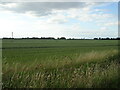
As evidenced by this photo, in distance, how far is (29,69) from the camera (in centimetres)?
1190

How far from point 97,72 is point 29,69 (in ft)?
12.3

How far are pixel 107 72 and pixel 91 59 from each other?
23.0 feet

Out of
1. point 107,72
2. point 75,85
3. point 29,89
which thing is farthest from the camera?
point 107,72

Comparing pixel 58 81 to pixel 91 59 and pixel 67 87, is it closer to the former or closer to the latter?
pixel 67 87

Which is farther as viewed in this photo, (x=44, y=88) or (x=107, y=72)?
(x=107, y=72)

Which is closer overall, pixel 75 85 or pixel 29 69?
pixel 75 85

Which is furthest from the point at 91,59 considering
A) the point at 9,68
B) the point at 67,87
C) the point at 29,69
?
the point at 67,87

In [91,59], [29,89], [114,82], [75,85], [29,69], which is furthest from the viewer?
[91,59]

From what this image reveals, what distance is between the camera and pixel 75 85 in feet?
28.5

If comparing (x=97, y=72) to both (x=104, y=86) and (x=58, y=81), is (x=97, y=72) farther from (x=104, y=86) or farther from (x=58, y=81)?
(x=58, y=81)

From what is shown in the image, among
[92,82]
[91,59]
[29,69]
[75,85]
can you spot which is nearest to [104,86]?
[92,82]

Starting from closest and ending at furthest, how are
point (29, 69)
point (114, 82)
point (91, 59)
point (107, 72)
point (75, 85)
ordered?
point (75, 85)
point (114, 82)
point (107, 72)
point (29, 69)
point (91, 59)

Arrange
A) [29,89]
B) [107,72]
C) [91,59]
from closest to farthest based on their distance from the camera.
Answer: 1. [29,89]
2. [107,72]
3. [91,59]

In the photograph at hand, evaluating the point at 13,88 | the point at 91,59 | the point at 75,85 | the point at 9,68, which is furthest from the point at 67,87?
the point at 91,59
